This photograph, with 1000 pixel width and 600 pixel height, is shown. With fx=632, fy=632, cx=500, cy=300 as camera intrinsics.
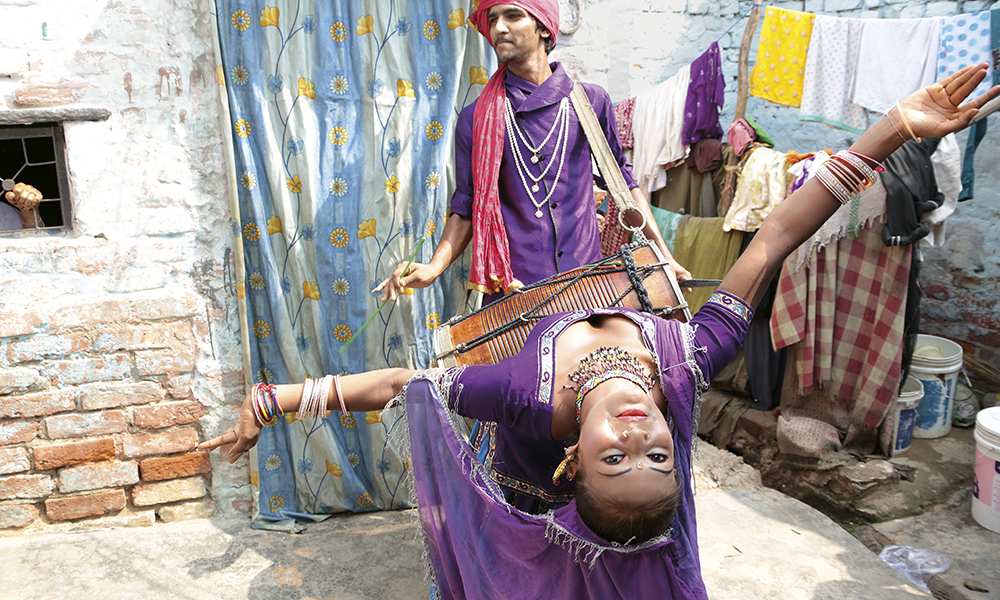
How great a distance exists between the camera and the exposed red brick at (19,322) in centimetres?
272

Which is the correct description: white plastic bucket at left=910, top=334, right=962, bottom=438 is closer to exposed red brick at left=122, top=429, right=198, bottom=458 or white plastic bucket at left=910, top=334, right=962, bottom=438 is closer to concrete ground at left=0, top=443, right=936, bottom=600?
Result: concrete ground at left=0, top=443, right=936, bottom=600

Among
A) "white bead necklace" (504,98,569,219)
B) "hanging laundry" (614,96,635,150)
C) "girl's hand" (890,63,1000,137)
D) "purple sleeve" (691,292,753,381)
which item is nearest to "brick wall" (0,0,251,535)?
"white bead necklace" (504,98,569,219)

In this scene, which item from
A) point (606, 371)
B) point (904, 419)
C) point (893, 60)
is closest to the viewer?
point (606, 371)

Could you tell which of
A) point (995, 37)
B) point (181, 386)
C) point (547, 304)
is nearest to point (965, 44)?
point (995, 37)

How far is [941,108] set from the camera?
67.1 inches

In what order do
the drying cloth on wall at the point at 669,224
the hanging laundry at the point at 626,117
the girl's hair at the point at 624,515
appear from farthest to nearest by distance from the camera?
1. the hanging laundry at the point at 626,117
2. the drying cloth on wall at the point at 669,224
3. the girl's hair at the point at 624,515

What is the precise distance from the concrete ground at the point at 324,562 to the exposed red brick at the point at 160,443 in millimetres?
358

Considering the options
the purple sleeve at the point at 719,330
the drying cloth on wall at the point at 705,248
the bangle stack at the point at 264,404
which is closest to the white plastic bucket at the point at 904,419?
the drying cloth on wall at the point at 705,248

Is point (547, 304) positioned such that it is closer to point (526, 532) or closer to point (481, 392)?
point (481, 392)

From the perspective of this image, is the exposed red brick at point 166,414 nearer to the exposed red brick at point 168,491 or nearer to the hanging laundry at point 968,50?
the exposed red brick at point 168,491

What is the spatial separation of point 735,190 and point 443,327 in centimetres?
313

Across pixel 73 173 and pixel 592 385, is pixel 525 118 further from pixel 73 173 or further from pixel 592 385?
pixel 73 173

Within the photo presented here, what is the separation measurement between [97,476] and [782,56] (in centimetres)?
491

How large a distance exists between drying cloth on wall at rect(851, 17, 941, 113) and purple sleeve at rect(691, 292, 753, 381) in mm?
3245
